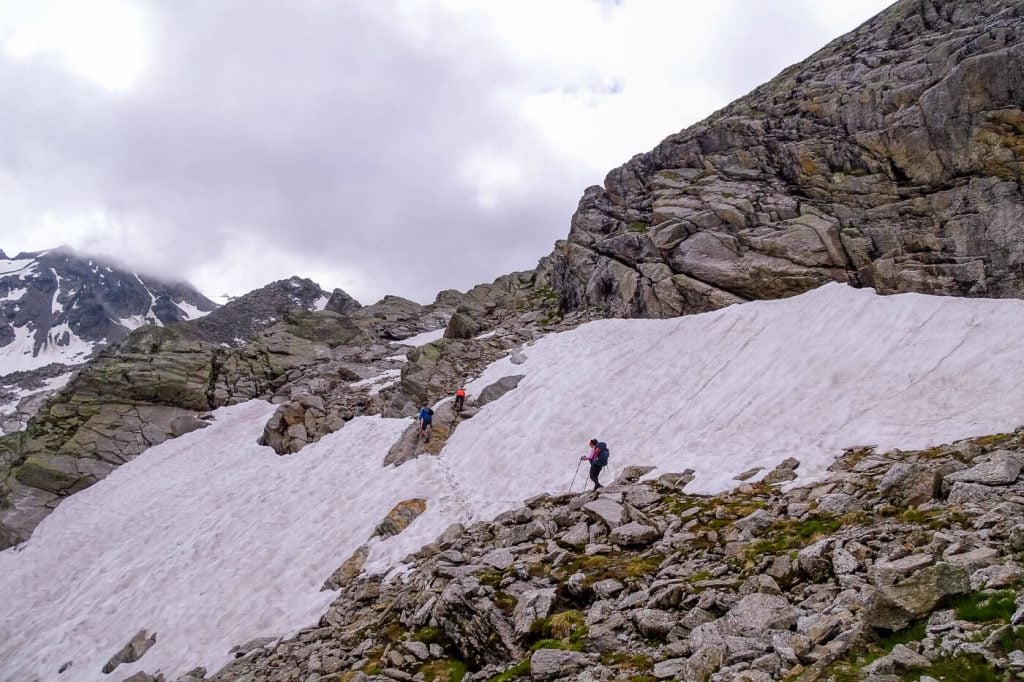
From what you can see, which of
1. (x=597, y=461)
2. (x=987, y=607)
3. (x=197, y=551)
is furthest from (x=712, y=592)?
(x=197, y=551)

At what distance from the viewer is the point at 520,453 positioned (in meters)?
27.1

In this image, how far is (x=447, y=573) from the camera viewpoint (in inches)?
670

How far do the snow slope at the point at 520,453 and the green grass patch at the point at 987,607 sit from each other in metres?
10.6

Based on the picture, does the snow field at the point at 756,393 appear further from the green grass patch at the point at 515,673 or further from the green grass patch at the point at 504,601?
the green grass patch at the point at 515,673

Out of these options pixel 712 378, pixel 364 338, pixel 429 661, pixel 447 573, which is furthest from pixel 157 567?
pixel 364 338

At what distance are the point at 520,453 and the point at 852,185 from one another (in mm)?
26414

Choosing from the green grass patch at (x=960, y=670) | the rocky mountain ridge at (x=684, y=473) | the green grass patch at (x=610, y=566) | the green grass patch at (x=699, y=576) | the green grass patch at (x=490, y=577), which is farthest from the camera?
the green grass patch at (x=490, y=577)

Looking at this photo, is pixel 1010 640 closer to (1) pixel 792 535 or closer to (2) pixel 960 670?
(2) pixel 960 670

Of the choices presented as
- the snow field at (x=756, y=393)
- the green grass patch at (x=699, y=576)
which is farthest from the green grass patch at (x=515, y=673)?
the snow field at (x=756, y=393)

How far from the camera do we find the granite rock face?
28.7 metres

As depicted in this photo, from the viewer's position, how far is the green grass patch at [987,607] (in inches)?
263

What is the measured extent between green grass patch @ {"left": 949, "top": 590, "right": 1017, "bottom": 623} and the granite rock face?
24703 mm

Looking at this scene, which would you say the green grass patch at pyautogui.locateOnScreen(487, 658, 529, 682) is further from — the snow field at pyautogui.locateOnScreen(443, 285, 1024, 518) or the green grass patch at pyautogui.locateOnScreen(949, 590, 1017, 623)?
the snow field at pyautogui.locateOnScreen(443, 285, 1024, 518)

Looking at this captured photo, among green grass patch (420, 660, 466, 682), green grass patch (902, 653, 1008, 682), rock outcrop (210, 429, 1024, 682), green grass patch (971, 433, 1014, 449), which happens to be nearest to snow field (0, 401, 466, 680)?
rock outcrop (210, 429, 1024, 682)
